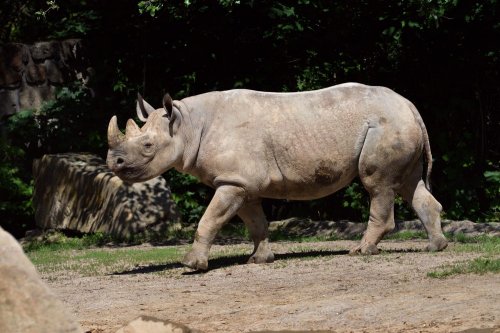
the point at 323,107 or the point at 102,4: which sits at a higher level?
the point at 102,4

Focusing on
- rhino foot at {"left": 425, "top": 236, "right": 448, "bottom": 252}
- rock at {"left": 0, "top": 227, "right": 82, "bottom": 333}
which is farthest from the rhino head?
rock at {"left": 0, "top": 227, "right": 82, "bottom": 333}

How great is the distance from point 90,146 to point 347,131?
7.94 metres

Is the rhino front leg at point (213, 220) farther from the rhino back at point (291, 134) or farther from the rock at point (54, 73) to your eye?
the rock at point (54, 73)

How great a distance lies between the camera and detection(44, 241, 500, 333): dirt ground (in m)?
8.13

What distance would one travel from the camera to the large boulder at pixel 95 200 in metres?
16.3

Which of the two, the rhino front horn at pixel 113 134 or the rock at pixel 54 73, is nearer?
the rhino front horn at pixel 113 134

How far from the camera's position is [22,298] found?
21.0ft

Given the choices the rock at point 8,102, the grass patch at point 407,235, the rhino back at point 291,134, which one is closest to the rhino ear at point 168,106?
the rhino back at point 291,134

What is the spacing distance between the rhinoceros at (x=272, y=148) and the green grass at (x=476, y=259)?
1.61 ft

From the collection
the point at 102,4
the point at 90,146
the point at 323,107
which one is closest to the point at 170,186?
the point at 90,146

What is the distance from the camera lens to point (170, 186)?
1791 cm

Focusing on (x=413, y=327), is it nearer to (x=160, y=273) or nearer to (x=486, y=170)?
(x=160, y=273)

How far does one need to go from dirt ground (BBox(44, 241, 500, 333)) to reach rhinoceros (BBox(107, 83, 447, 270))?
0.59 m

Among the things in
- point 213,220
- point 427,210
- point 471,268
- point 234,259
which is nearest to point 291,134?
point 213,220
